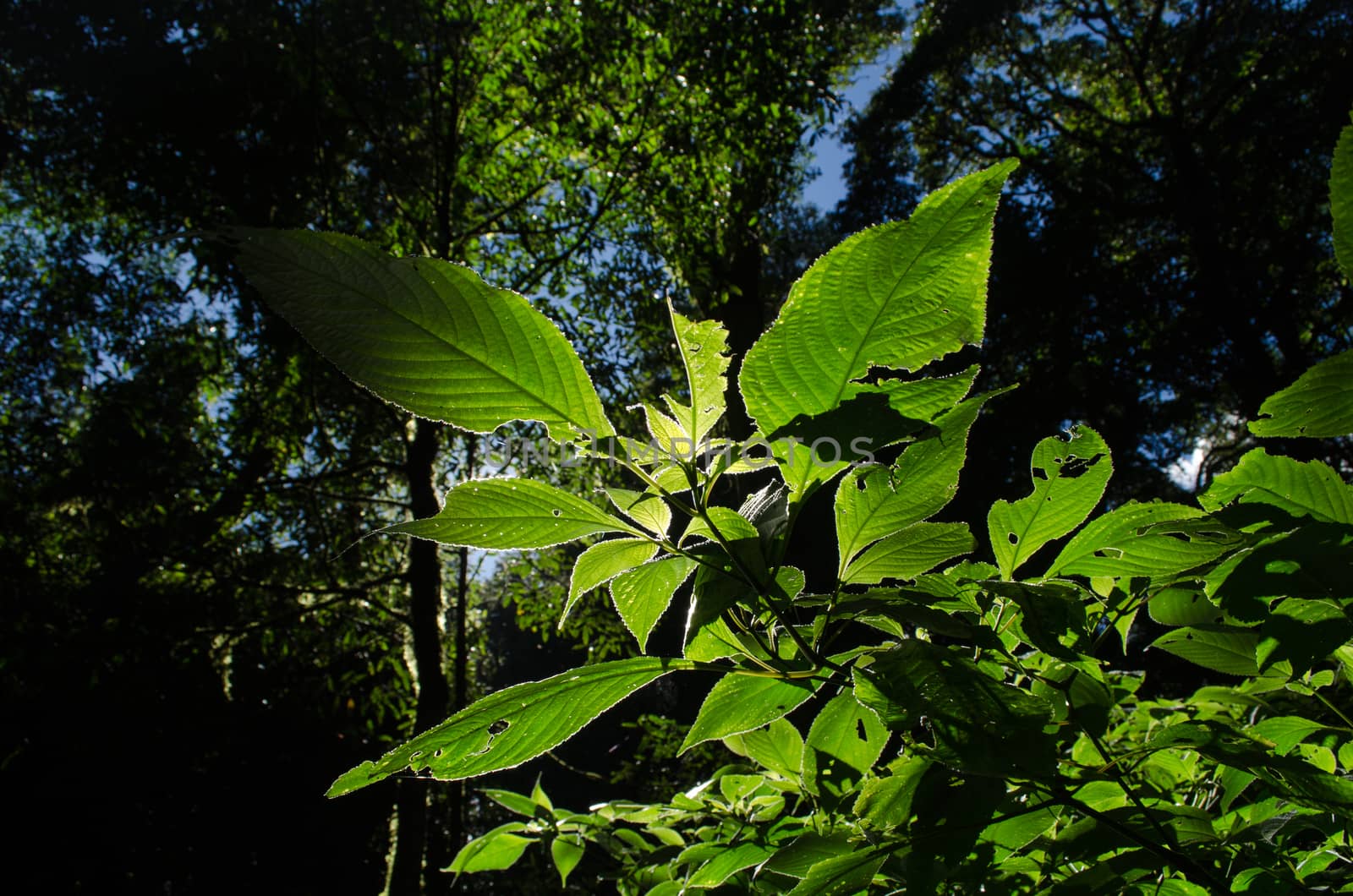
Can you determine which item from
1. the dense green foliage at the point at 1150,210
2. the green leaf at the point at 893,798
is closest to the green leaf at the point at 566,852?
the green leaf at the point at 893,798

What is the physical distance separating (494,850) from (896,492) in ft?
2.72

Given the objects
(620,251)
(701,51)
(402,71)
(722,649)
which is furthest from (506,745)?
(402,71)

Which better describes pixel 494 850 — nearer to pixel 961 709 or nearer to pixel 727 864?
pixel 727 864

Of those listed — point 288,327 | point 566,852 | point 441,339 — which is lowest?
point 566,852

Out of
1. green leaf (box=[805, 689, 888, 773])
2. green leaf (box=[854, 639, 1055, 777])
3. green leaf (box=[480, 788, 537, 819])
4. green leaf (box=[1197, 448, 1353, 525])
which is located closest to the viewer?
green leaf (box=[854, 639, 1055, 777])

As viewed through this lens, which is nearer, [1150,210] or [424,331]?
[424,331]

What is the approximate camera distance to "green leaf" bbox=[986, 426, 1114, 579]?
0.44 m

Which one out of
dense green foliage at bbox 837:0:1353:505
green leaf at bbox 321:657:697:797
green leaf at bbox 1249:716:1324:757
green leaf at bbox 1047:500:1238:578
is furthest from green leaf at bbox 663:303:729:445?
dense green foliage at bbox 837:0:1353:505

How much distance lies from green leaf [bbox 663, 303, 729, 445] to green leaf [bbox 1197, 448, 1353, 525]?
31 cm

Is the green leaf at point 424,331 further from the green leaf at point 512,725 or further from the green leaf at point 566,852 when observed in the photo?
the green leaf at point 566,852

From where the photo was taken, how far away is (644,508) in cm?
41

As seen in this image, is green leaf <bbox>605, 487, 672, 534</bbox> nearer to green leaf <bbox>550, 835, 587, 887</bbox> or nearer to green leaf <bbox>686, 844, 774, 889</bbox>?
green leaf <bbox>686, 844, 774, 889</bbox>

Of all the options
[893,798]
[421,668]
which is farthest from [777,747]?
[421,668]

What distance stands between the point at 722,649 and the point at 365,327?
284mm
